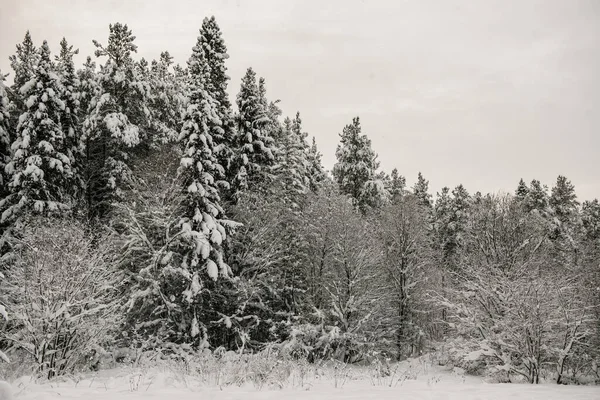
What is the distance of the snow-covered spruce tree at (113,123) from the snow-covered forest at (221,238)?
0.39 feet

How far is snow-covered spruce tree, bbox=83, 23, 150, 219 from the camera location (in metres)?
25.8

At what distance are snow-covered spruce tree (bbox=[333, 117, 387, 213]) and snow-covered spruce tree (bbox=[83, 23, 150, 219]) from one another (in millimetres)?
18893

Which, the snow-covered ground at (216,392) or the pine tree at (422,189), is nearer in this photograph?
the snow-covered ground at (216,392)

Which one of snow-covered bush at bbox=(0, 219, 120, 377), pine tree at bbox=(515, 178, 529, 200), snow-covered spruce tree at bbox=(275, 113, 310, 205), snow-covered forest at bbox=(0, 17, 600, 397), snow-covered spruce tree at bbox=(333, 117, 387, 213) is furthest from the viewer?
pine tree at bbox=(515, 178, 529, 200)

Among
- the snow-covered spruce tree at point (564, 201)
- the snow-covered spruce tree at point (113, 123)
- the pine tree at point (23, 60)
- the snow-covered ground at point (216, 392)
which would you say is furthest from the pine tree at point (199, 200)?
the snow-covered spruce tree at point (564, 201)

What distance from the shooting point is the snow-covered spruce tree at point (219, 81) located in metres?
24.9

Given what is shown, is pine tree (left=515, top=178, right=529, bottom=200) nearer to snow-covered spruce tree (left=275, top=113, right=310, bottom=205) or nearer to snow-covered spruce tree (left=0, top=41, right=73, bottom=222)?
snow-covered spruce tree (left=275, top=113, right=310, bottom=205)

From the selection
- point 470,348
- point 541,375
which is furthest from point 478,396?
point 470,348

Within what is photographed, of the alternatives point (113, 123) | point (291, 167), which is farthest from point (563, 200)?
point (113, 123)

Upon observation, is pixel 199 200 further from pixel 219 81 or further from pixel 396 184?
pixel 396 184

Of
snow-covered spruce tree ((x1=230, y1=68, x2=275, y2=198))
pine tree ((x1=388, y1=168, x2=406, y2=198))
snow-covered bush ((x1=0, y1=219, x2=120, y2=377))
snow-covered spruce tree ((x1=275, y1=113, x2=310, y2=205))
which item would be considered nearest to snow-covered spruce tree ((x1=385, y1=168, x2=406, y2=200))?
pine tree ((x1=388, y1=168, x2=406, y2=198))

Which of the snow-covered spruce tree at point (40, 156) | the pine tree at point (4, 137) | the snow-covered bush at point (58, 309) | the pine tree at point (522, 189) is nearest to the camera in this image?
the snow-covered bush at point (58, 309)

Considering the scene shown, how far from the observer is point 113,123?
994 inches

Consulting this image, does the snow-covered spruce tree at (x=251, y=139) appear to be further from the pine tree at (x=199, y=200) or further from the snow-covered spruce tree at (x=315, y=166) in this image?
the snow-covered spruce tree at (x=315, y=166)
